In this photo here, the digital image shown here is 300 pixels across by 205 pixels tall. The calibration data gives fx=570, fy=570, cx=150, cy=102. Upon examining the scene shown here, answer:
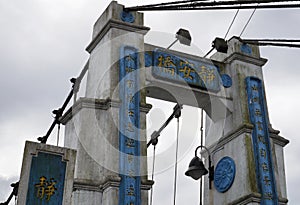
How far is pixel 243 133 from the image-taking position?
9867 millimetres

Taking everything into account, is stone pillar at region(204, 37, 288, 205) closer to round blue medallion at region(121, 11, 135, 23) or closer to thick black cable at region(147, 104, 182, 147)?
thick black cable at region(147, 104, 182, 147)

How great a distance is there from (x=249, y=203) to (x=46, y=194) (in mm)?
3516

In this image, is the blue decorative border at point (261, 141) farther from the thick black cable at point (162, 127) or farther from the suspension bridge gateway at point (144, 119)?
the thick black cable at point (162, 127)

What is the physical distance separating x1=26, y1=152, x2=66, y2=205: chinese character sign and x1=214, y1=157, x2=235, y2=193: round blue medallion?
341cm

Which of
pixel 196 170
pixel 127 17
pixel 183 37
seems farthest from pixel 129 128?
pixel 183 37

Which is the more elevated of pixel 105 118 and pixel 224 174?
pixel 105 118

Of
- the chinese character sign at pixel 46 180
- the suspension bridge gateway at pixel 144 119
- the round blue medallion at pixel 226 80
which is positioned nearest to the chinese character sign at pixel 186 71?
the suspension bridge gateway at pixel 144 119

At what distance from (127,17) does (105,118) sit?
1.97m

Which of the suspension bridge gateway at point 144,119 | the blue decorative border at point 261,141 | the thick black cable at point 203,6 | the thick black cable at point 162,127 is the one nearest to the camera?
the thick black cable at point 203,6

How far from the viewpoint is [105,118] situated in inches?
360

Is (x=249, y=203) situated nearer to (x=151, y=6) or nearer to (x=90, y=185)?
(x=90, y=185)

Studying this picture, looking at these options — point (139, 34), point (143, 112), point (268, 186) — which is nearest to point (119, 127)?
point (143, 112)

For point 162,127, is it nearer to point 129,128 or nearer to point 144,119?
point 144,119

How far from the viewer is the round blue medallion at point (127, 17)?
32.7ft
